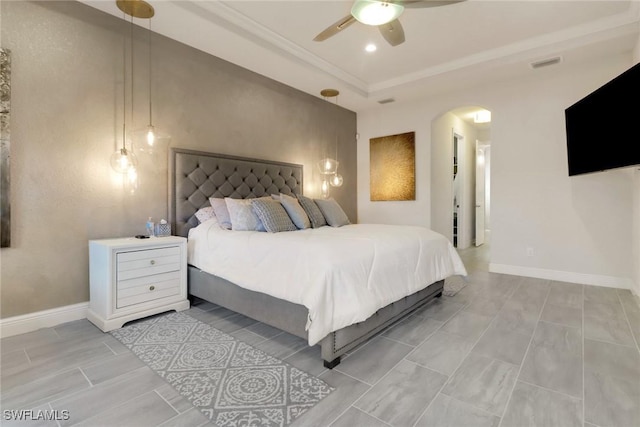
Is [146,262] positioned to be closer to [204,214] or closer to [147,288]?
[147,288]

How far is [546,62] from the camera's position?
371 cm

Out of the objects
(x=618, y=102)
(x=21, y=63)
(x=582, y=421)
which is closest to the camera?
(x=582, y=421)

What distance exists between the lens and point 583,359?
76.4 inches

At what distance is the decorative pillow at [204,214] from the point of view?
10.9ft

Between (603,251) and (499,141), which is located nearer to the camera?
(603,251)

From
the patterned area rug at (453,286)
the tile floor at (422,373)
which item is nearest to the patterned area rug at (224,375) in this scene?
the tile floor at (422,373)

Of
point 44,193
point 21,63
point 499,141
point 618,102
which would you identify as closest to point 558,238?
point 499,141

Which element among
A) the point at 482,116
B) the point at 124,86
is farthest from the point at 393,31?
the point at 482,116

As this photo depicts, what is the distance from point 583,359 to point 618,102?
211 centimetres

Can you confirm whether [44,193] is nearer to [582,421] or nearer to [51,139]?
[51,139]

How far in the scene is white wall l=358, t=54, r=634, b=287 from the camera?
3.60 meters

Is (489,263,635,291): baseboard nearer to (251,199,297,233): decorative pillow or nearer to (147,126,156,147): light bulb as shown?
(251,199,297,233): decorative pillow

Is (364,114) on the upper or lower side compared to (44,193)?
upper

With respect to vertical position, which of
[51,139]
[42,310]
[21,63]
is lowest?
[42,310]
